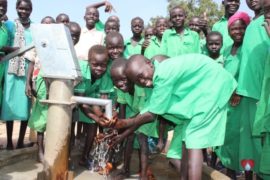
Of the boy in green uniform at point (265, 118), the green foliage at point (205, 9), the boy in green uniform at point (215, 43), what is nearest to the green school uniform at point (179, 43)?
the boy in green uniform at point (215, 43)

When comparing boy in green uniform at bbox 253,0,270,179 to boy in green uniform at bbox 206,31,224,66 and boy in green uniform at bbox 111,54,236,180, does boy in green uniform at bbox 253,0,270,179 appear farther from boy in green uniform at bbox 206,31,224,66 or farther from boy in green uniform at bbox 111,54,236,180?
boy in green uniform at bbox 206,31,224,66

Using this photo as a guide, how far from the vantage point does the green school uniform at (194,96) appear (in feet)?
8.48

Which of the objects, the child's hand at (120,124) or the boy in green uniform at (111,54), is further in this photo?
the boy in green uniform at (111,54)

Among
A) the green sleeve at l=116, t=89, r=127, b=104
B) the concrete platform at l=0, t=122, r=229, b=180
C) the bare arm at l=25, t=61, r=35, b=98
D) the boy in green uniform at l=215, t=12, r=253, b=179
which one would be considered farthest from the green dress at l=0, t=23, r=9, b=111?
the boy in green uniform at l=215, t=12, r=253, b=179

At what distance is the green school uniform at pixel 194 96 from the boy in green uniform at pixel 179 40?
1.92m

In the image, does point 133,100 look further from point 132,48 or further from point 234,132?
point 132,48

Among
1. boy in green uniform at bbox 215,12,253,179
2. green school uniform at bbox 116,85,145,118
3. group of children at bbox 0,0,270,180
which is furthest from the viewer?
boy in green uniform at bbox 215,12,253,179

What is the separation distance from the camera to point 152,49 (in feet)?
16.5

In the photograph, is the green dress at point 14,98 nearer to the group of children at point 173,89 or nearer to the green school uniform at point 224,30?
the group of children at point 173,89

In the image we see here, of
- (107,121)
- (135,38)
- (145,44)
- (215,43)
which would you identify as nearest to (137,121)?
(107,121)

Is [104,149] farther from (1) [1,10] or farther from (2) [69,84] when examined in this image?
(1) [1,10]

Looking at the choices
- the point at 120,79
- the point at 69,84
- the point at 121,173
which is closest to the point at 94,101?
the point at 69,84

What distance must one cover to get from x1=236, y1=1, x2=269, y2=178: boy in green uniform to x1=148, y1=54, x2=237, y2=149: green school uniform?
52 cm

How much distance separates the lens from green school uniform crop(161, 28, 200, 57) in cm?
468
